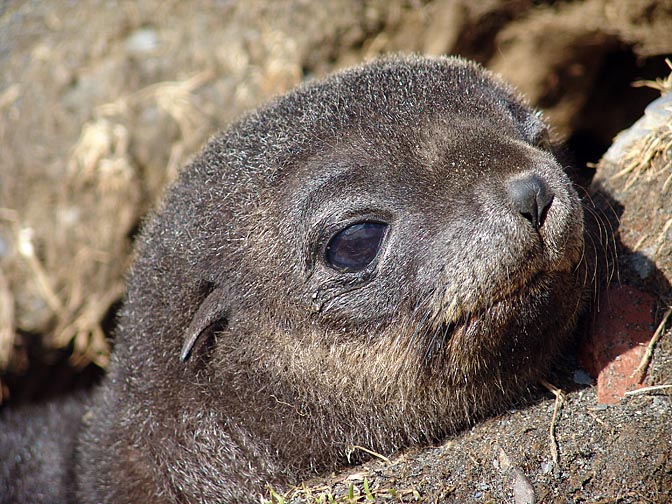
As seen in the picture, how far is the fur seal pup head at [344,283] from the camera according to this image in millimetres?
3627

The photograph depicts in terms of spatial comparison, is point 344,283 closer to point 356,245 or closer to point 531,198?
point 356,245

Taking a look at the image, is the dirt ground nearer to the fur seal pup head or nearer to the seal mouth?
the fur seal pup head

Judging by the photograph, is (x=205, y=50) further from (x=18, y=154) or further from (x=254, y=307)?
(x=254, y=307)

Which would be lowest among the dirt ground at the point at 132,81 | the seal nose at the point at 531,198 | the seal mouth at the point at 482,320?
the dirt ground at the point at 132,81

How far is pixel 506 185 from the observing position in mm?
3553

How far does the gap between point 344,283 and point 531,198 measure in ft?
3.40

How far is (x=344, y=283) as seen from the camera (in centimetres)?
385

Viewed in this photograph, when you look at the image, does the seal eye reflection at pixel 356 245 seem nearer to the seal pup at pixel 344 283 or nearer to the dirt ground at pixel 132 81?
the seal pup at pixel 344 283

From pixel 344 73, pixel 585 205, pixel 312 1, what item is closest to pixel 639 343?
pixel 585 205

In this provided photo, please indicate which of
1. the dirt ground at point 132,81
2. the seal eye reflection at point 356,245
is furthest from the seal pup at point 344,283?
the dirt ground at point 132,81

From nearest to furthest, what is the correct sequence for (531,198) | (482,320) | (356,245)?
(531,198), (482,320), (356,245)

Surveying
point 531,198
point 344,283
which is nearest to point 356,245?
point 344,283

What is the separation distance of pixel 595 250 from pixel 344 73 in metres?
1.86

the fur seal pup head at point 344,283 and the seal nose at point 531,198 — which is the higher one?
the seal nose at point 531,198
